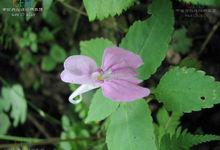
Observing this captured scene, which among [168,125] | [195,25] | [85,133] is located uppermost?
[195,25]

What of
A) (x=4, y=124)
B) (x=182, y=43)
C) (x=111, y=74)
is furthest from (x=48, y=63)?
(x=111, y=74)

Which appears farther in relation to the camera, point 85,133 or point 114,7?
point 85,133

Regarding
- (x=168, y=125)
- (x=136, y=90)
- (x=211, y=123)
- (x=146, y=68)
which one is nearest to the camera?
(x=136, y=90)

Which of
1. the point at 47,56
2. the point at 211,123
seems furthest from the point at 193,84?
the point at 47,56

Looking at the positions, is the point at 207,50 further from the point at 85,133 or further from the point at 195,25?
the point at 85,133

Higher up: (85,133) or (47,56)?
(47,56)

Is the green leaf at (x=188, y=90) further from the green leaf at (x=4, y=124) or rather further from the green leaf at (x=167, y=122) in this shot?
the green leaf at (x=4, y=124)

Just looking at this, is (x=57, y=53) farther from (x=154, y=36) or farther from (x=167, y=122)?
(x=154, y=36)
